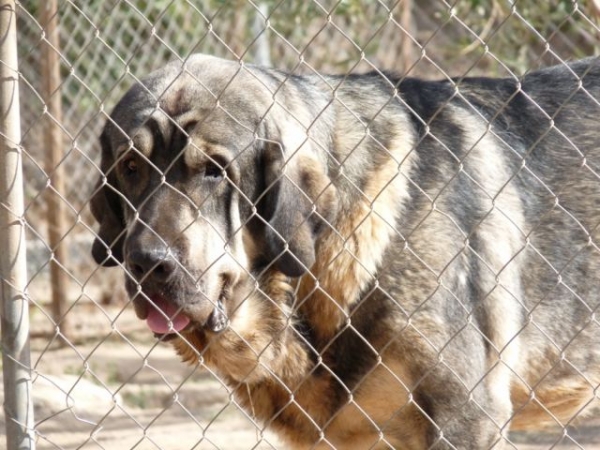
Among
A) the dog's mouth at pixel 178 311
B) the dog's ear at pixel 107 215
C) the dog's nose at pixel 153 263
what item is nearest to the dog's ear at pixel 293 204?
the dog's mouth at pixel 178 311

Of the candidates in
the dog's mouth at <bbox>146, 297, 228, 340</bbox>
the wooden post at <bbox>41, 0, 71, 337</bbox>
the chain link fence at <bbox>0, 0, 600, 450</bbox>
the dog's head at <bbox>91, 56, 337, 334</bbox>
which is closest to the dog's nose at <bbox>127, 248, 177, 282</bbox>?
the dog's head at <bbox>91, 56, 337, 334</bbox>

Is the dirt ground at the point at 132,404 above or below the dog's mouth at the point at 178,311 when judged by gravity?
below

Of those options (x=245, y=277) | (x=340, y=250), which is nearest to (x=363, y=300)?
(x=340, y=250)

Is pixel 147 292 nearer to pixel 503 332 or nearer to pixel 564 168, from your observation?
pixel 503 332

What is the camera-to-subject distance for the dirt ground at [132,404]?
5.17 metres

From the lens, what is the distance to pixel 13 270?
10.4 feet

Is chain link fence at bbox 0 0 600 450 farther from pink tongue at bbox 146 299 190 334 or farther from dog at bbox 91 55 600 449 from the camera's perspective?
pink tongue at bbox 146 299 190 334

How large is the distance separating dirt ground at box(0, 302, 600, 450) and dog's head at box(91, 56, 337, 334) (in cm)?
101

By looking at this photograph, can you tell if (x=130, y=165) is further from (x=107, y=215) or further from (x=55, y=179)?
(x=55, y=179)

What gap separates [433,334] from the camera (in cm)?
346

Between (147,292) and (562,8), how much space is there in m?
5.00

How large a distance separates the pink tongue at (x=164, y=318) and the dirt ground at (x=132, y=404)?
927 millimetres

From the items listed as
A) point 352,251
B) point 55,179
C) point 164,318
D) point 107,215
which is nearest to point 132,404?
point 55,179

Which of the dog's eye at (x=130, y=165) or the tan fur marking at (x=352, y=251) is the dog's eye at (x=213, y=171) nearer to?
the dog's eye at (x=130, y=165)
